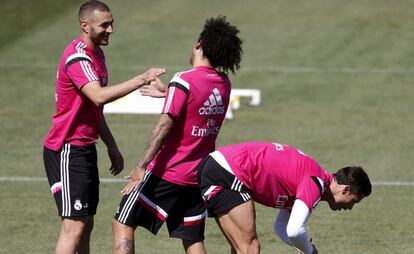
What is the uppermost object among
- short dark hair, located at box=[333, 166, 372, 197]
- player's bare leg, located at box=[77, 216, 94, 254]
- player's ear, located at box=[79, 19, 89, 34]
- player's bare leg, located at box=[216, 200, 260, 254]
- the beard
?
player's ear, located at box=[79, 19, 89, 34]

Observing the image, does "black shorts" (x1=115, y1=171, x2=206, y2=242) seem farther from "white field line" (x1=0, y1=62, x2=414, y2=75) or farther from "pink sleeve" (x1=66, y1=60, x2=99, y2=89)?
"white field line" (x1=0, y1=62, x2=414, y2=75)

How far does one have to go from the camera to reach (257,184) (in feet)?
28.4

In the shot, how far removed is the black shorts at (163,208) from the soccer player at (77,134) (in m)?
0.35

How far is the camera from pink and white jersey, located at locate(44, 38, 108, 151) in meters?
8.88

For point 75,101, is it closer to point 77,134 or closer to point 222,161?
point 77,134

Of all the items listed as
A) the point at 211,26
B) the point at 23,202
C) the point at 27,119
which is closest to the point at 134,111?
the point at 27,119

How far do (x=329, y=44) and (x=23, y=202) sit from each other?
1191cm

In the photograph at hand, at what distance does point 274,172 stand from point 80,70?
1.75 meters

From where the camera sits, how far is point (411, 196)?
42.1ft

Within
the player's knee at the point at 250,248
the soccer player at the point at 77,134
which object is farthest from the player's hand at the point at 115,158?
the player's knee at the point at 250,248

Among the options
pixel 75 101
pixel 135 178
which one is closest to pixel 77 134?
pixel 75 101

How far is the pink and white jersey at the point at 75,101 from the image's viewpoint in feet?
29.1

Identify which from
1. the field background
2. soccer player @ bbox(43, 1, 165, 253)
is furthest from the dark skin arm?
the field background

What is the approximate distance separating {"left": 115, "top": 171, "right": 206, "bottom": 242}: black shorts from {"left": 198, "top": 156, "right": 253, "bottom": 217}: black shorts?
30 centimetres
